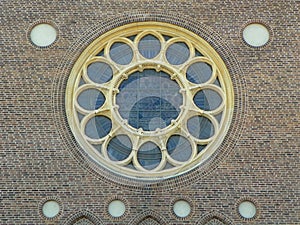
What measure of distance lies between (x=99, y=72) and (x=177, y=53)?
7.02 feet

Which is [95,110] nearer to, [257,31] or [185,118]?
[185,118]

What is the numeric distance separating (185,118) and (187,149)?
81cm

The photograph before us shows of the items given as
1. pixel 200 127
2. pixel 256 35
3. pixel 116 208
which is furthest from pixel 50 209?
pixel 256 35

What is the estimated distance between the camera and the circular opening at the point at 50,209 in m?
26.5

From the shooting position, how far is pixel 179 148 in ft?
89.6

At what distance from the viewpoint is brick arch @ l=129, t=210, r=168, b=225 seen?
26.3 m

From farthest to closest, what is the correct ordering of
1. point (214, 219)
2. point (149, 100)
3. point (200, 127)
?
point (149, 100) < point (200, 127) < point (214, 219)

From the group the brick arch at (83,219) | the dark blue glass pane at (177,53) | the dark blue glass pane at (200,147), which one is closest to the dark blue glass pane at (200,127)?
the dark blue glass pane at (200,147)

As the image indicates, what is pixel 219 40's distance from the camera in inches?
1100

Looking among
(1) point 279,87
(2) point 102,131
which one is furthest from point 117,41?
(1) point 279,87

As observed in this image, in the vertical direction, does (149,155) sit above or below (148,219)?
above

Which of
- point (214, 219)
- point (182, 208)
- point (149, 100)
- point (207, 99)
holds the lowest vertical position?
point (214, 219)

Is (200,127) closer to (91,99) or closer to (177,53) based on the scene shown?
(177,53)

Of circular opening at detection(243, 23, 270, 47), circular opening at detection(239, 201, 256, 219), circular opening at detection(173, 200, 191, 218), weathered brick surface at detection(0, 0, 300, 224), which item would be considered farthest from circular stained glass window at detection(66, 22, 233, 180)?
circular opening at detection(239, 201, 256, 219)
